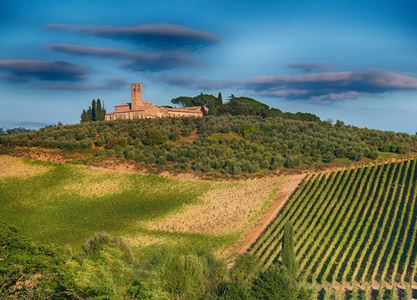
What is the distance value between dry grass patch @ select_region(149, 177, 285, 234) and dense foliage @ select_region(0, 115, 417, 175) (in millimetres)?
4557

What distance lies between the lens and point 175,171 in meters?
58.5

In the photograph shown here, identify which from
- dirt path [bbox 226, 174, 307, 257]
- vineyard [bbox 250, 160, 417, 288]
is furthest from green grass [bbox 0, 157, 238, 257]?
vineyard [bbox 250, 160, 417, 288]

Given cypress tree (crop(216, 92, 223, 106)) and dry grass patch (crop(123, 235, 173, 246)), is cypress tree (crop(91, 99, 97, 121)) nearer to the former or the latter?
cypress tree (crop(216, 92, 223, 106))

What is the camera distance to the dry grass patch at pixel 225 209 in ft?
144

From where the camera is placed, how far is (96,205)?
49.3 m

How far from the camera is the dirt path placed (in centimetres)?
3962

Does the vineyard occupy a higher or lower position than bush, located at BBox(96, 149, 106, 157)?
lower

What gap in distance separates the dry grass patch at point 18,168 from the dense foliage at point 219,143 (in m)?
6.33

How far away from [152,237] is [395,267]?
21410 mm

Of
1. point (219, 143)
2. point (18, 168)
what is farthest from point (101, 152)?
point (219, 143)

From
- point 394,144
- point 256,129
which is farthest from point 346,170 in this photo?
point 256,129

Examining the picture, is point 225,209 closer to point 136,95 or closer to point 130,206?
point 130,206

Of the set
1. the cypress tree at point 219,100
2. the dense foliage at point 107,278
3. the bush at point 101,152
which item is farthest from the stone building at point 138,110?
the dense foliage at point 107,278

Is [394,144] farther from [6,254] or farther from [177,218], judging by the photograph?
[6,254]
